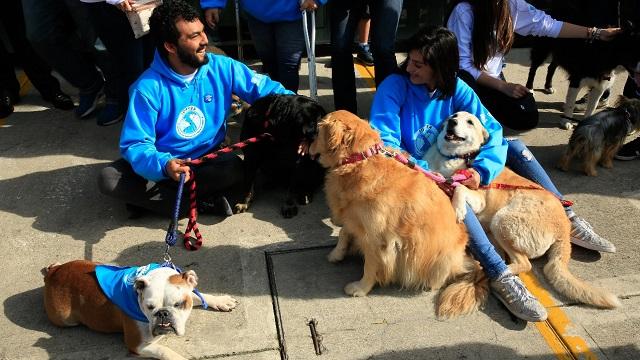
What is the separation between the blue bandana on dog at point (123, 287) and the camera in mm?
2533

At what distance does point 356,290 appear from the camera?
9.98 ft

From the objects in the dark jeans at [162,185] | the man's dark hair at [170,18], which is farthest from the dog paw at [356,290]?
the man's dark hair at [170,18]

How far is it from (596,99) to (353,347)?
388cm

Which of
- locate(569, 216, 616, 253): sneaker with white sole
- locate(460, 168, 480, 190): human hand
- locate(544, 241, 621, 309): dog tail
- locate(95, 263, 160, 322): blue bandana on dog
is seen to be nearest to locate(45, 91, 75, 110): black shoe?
locate(95, 263, 160, 322): blue bandana on dog

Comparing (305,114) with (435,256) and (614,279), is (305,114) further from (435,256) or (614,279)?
(614,279)

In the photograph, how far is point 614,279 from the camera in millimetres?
3168

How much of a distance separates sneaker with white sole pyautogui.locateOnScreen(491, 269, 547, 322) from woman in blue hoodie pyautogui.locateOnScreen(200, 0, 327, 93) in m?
2.56

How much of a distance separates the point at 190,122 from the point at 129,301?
149cm

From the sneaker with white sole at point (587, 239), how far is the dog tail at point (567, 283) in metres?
0.27

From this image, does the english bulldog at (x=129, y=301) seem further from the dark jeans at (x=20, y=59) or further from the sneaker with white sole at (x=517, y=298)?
the dark jeans at (x=20, y=59)

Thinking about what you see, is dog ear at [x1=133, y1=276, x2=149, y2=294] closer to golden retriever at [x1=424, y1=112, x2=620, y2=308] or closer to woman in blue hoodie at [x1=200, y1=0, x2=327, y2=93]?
golden retriever at [x1=424, y1=112, x2=620, y2=308]

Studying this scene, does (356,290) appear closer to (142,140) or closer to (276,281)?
(276,281)

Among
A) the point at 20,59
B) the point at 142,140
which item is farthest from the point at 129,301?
the point at 20,59

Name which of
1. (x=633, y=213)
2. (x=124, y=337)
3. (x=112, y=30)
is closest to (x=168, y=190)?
(x=124, y=337)
